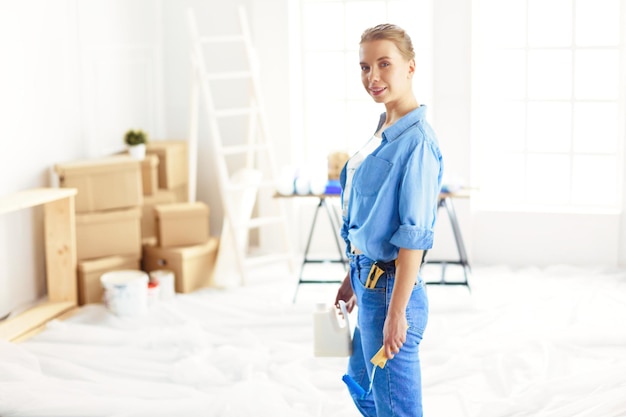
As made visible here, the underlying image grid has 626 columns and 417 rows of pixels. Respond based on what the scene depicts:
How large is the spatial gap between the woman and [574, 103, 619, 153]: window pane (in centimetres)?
439

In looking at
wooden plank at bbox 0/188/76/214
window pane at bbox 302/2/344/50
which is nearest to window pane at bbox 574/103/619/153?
window pane at bbox 302/2/344/50

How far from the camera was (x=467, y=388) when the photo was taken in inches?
165

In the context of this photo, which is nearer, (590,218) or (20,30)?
(20,30)

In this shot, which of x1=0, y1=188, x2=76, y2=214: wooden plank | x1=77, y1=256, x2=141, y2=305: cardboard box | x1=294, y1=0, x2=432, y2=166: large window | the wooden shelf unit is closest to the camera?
x1=0, y1=188, x2=76, y2=214: wooden plank

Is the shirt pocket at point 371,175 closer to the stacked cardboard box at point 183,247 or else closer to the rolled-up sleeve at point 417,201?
the rolled-up sleeve at point 417,201

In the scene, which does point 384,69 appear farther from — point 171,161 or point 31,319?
point 171,161

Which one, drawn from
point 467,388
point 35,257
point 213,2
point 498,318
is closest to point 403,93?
point 467,388

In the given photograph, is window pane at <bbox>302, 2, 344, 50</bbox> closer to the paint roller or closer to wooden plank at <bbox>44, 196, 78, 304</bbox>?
wooden plank at <bbox>44, 196, 78, 304</bbox>

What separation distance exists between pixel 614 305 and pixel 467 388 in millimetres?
1746

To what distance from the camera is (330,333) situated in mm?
2764

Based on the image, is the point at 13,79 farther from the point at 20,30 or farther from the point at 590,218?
the point at 590,218

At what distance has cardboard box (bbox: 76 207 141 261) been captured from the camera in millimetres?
5785

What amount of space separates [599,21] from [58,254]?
4.27m

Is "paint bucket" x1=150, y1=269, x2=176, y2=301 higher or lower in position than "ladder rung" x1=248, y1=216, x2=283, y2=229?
lower
